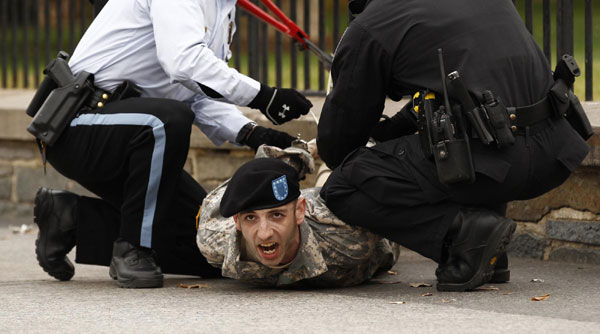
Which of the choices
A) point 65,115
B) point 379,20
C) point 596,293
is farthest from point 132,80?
point 596,293

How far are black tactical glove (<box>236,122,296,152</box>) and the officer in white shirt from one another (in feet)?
0.04

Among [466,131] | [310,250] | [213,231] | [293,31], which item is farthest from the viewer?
[293,31]

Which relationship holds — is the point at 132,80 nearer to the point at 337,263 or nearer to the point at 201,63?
the point at 201,63

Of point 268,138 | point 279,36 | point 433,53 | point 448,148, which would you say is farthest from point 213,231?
point 279,36

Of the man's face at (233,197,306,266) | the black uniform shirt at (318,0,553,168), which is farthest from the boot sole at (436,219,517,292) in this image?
the man's face at (233,197,306,266)

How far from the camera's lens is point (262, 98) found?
4.72 meters

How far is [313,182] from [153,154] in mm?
1783

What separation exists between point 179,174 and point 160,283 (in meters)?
0.47

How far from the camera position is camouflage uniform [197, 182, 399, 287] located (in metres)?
4.38

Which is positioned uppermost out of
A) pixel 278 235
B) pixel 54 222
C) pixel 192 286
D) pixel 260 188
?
pixel 260 188

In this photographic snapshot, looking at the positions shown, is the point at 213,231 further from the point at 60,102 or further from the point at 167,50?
the point at 60,102

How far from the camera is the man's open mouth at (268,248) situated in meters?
4.30

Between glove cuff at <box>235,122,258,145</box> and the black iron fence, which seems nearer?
glove cuff at <box>235,122,258,145</box>

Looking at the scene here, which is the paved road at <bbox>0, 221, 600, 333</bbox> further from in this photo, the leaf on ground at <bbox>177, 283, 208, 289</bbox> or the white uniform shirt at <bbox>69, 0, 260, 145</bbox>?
the white uniform shirt at <bbox>69, 0, 260, 145</bbox>
